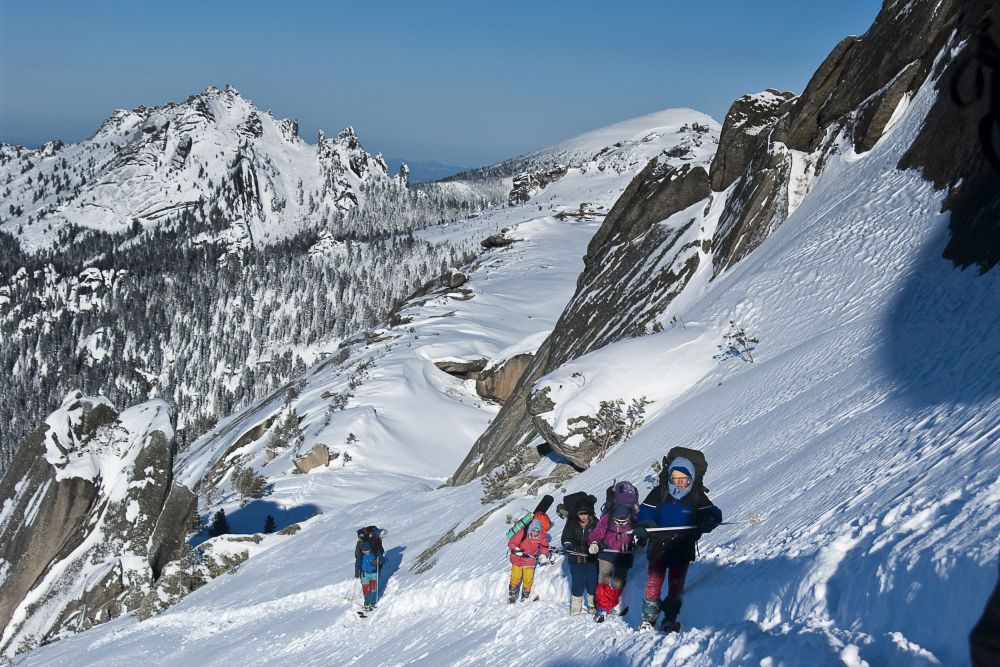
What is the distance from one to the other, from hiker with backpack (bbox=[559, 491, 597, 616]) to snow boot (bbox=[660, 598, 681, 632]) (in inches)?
72.7

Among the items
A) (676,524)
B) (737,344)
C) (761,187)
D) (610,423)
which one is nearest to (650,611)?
(676,524)

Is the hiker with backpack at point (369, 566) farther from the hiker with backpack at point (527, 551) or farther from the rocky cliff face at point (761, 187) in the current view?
the rocky cliff face at point (761, 187)

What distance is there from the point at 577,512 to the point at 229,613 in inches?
439

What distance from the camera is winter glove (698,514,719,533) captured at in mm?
7281

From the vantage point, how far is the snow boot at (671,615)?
287 inches

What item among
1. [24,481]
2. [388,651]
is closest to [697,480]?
[388,651]

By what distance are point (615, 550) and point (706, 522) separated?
5.54ft

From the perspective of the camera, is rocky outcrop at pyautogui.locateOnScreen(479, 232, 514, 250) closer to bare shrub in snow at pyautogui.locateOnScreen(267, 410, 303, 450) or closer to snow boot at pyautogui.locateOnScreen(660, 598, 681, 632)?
bare shrub in snow at pyautogui.locateOnScreen(267, 410, 303, 450)

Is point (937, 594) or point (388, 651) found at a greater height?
point (937, 594)

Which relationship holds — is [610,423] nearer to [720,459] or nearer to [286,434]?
[720,459]

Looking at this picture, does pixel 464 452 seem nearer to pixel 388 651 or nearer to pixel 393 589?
pixel 393 589

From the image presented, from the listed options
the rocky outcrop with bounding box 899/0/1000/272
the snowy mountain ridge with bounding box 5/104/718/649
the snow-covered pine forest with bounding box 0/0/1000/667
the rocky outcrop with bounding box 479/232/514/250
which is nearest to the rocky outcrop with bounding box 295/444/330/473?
the snowy mountain ridge with bounding box 5/104/718/649

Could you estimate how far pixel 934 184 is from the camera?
14.6 metres

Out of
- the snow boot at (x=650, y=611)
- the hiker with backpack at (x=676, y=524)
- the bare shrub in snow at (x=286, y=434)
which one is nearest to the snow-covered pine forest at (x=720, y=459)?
the snow boot at (x=650, y=611)
